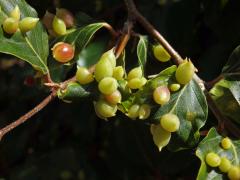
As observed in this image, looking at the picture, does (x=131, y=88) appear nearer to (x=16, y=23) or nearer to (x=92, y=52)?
(x=16, y=23)

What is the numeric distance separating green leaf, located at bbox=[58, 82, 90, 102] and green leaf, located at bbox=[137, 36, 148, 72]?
0.17 meters

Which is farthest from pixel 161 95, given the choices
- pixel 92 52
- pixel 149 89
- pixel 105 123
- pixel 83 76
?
pixel 105 123

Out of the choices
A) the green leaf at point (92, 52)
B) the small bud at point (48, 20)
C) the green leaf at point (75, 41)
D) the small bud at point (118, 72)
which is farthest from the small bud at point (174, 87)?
the green leaf at point (92, 52)

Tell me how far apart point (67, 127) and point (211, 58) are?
2.50 feet

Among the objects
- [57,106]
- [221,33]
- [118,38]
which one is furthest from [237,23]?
[57,106]

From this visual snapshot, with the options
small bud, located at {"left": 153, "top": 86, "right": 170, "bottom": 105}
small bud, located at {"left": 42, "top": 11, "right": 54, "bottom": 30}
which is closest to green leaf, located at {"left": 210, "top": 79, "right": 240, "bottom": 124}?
small bud, located at {"left": 153, "top": 86, "right": 170, "bottom": 105}

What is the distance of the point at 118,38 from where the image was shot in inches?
46.8

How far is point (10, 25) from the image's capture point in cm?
107

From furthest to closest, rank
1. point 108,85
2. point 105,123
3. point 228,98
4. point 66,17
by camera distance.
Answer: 1. point 105,123
2. point 66,17
3. point 228,98
4. point 108,85

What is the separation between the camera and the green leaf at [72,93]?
1035 mm

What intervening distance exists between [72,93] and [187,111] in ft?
0.77

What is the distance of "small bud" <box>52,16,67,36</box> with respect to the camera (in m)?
1.18

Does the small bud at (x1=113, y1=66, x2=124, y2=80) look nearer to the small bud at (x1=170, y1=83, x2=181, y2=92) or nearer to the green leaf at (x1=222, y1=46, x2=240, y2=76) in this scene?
the small bud at (x1=170, y1=83, x2=181, y2=92)

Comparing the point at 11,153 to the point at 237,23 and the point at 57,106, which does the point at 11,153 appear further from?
the point at 237,23
